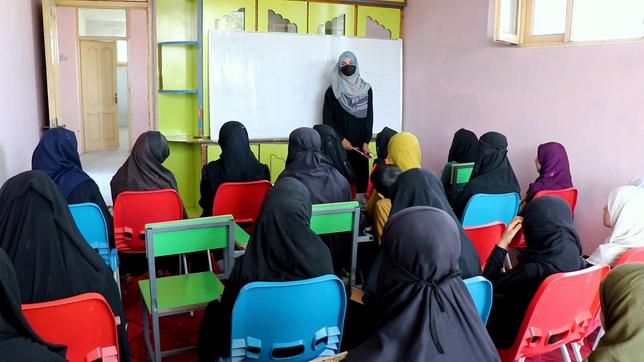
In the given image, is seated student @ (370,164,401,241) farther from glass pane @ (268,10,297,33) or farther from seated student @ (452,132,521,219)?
glass pane @ (268,10,297,33)

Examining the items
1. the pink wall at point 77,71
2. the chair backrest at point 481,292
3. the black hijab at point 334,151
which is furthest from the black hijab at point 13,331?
the pink wall at point 77,71

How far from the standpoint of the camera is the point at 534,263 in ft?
7.19

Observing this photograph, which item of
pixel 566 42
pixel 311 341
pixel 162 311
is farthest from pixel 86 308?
pixel 566 42

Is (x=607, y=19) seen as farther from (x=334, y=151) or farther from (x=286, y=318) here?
(x=286, y=318)

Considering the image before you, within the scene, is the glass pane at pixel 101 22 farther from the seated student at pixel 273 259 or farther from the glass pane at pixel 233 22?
the seated student at pixel 273 259

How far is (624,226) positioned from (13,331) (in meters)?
2.66

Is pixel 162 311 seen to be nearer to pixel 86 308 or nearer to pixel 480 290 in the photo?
pixel 86 308

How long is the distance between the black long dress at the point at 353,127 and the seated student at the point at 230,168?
5.82 ft

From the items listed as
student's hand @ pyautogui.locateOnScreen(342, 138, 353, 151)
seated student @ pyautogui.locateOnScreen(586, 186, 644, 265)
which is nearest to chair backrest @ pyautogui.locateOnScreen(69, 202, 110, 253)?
seated student @ pyautogui.locateOnScreen(586, 186, 644, 265)

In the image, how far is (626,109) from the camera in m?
3.98

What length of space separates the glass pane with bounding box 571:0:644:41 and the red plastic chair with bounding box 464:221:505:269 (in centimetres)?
224

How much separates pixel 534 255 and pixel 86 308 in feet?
5.56

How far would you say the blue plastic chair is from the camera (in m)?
2.75

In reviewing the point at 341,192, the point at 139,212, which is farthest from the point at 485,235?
the point at 139,212
